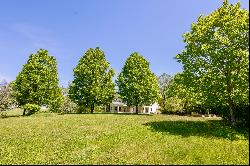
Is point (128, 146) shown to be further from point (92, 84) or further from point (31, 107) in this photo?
point (92, 84)

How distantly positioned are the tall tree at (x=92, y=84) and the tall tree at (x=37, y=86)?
5.02 metres

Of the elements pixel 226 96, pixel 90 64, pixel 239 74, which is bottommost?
pixel 226 96

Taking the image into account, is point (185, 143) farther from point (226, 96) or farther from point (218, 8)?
point (218, 8)

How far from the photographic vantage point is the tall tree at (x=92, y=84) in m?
74.2

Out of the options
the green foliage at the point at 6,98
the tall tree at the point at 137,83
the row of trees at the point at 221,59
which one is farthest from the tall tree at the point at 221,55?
the green foliage at the point at 6,98

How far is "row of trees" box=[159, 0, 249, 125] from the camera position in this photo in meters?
32.6

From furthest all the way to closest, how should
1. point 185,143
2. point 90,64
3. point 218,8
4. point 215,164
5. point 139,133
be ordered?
point 90,64, point 218,8, point 139,133, point 185,143, point 215,164

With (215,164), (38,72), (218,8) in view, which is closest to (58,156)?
(215,164)

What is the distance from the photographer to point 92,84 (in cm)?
7469

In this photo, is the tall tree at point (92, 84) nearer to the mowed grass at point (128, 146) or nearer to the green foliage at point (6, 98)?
the green foliage at point (6, 98)

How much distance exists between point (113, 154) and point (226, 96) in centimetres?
1599

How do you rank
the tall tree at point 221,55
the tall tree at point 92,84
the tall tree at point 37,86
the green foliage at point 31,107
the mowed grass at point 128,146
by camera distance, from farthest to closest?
the tall tree at point 92,84, the tall tree at point 37,86, the green foliage at point 31,107, the tall tree at point 221,55, the mowed grass at point 128,146

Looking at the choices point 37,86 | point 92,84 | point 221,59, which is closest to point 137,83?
point 92,84

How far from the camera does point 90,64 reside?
252 feet
